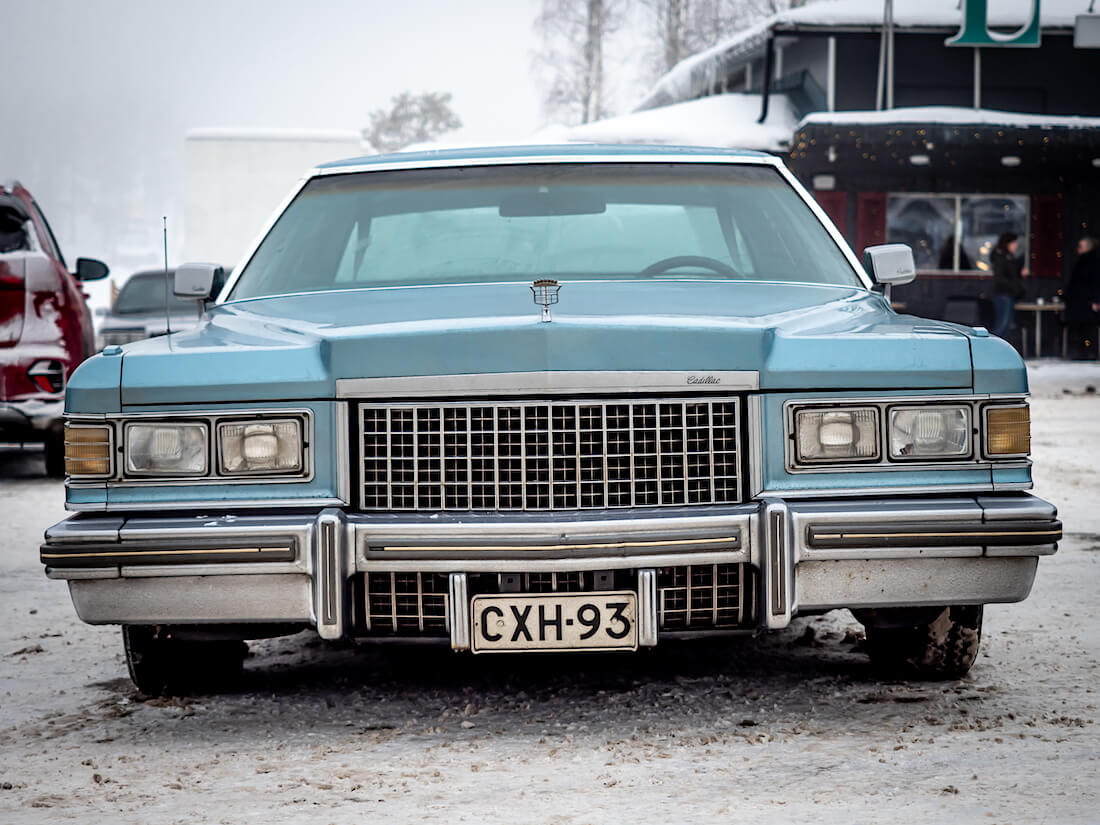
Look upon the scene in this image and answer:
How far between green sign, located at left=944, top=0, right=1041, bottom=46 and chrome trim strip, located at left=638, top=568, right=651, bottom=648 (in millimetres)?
21049

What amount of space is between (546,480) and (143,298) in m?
16.1

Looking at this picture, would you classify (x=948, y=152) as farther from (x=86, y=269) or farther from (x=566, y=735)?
(x=566, y=735)

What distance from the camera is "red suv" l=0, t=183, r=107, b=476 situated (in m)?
9.36

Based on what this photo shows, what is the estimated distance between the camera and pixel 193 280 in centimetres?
492

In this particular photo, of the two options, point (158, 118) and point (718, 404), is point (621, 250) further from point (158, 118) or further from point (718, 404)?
point (158, 118)

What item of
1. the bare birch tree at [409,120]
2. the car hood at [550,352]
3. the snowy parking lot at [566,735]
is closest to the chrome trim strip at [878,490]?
the car hood at [550,352]

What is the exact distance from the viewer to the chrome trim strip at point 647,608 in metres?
3.50

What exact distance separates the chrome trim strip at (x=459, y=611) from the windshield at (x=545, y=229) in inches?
58.6

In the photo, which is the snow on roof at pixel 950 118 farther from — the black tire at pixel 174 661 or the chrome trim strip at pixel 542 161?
the black tire at pixel 174 661

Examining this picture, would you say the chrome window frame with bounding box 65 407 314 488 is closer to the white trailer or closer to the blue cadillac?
the blue cadillac

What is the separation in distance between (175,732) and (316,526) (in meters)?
0.74

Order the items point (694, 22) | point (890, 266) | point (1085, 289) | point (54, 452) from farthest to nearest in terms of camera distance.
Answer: point (694, 22)
point (1085, 289)
point (54, 452)
point (890, 266)

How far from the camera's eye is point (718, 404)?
142 inches

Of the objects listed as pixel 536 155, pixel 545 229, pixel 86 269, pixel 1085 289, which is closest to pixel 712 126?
pixel 1085 289
